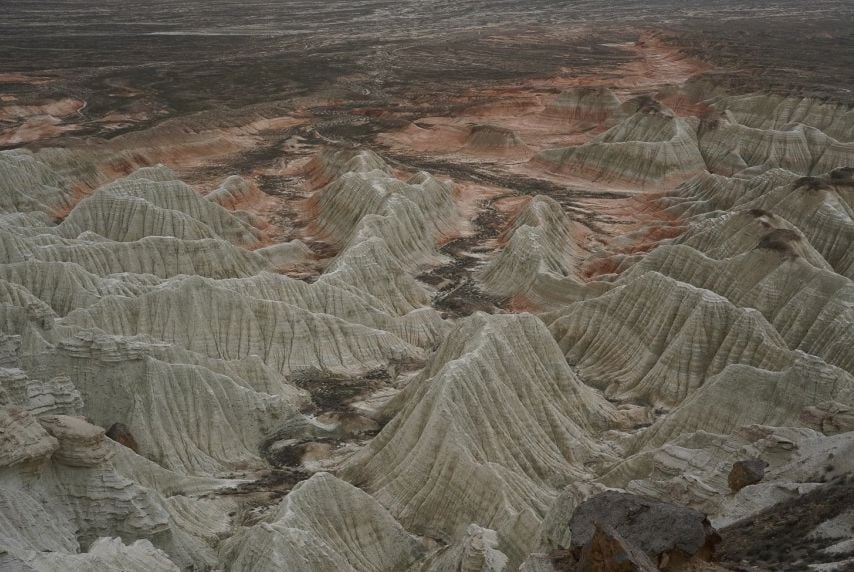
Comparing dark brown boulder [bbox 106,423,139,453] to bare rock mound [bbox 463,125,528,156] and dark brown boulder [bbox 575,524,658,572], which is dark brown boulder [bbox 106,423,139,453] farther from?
bare rock mound [bbox 463,125,528,156]

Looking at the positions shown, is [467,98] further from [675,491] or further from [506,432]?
[675,491]

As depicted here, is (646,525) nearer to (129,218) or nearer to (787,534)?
(787,534)

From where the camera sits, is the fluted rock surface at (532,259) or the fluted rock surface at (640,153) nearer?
the fluted rock surface at (532,259)

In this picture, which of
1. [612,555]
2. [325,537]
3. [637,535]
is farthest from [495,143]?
[612,555]

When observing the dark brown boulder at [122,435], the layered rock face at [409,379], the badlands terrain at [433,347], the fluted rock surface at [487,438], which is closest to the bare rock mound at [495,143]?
the badlands terrain at [433,347]

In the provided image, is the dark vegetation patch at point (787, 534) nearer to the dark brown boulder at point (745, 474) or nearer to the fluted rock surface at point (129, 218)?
the dark brown boulder at point (745, 474)
